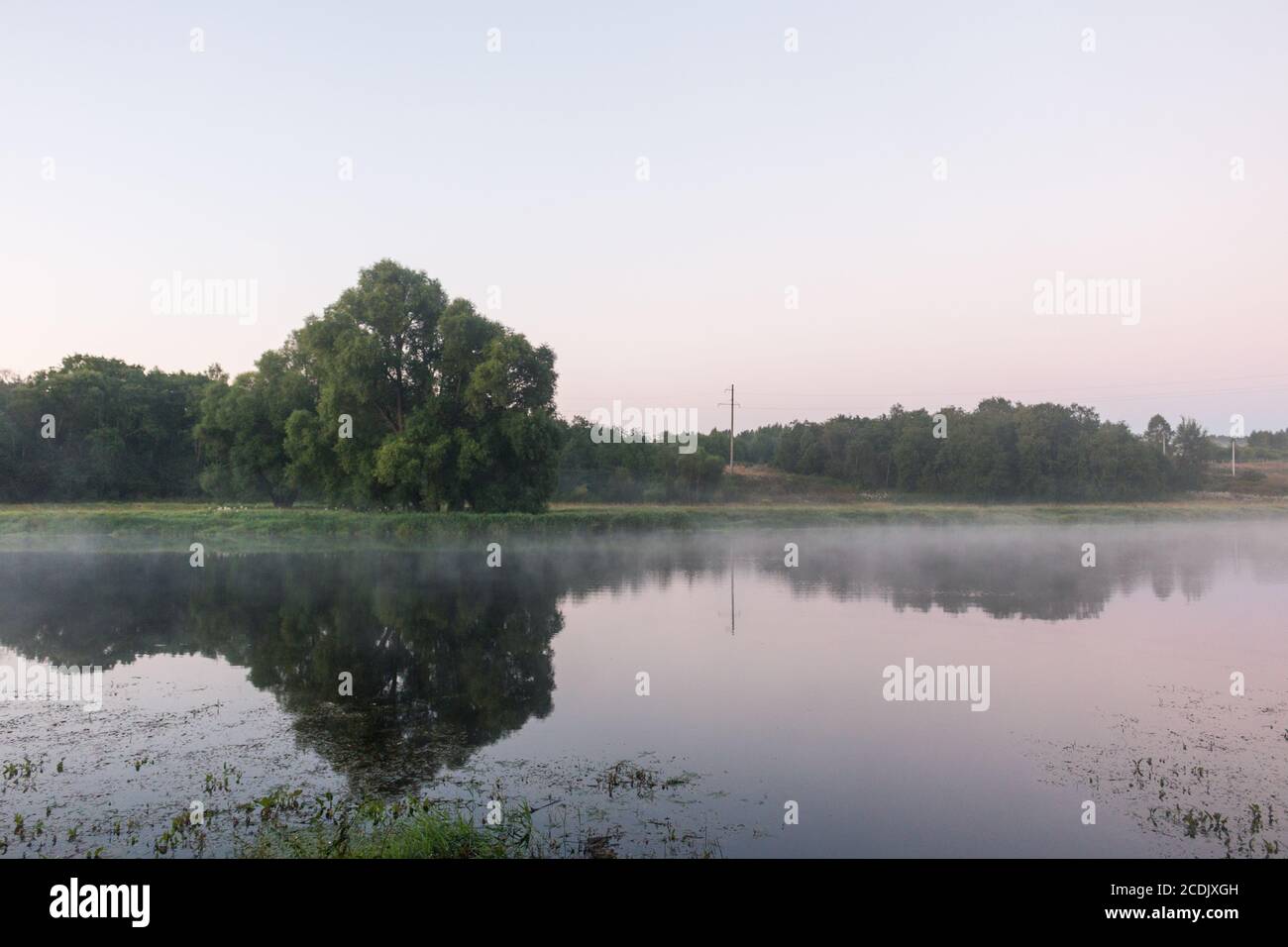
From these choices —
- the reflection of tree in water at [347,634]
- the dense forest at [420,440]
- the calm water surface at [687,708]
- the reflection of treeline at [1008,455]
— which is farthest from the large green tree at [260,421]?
the reflection of treeline at [1008,455]

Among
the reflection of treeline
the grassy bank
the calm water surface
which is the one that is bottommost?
the calm water surface

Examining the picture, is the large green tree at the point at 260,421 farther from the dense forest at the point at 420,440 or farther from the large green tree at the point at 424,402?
the large green tree at the point at 424,402

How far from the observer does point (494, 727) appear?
38.1 ft

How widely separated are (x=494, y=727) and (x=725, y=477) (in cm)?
5652

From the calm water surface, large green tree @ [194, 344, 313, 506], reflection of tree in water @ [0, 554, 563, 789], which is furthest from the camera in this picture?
large green tree @ [194, 344, 313, 506]

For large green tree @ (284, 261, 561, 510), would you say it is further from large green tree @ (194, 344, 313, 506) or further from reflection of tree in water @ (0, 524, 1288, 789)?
reflection of tree in water @ (0, 524, 1288, 789)

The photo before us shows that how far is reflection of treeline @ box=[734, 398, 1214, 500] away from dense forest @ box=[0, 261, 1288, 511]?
0.18 meters

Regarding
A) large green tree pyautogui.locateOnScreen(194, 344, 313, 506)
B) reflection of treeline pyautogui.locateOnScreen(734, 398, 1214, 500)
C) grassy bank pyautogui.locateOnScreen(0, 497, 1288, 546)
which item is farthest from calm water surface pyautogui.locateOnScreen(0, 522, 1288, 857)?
reflection of treeline pyautogui.locateOnScreen(734, 398, 1214, 500)

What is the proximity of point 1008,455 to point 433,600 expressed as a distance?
2794 inches

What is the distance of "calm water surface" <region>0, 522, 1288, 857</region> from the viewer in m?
8.44

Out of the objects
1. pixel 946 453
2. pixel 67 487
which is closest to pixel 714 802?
pixel 67 487

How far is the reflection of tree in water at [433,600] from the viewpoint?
12.4 meters

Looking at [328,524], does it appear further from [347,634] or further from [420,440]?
[347,634]

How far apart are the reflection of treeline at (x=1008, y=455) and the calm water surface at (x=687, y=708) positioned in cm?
5502
